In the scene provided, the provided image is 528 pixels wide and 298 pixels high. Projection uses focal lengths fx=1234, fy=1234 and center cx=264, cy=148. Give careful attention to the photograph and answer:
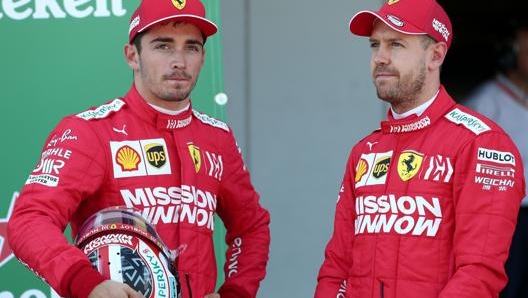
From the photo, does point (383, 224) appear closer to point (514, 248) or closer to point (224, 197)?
point (224, 197)

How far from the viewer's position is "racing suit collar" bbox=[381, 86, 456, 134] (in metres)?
3.77

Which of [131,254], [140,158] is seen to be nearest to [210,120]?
[140,158]

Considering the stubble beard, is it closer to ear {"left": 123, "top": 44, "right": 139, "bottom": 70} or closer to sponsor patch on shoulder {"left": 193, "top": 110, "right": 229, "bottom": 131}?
sponsor patch on shoulder {"left": 193, "top": 110, "right": 229, "bottom": 131}

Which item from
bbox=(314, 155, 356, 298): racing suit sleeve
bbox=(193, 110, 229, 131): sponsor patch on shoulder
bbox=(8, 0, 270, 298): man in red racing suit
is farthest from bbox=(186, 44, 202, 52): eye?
bbox=(314, 155, 356, 298): racing suit sleeve

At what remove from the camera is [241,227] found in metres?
4.20

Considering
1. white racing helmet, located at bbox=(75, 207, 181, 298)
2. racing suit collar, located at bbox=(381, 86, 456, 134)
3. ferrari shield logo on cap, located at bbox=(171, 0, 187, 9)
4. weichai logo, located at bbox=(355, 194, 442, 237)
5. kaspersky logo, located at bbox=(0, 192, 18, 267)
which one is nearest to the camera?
white racing helmet, located at bbox=(75, 207, 181, 298)

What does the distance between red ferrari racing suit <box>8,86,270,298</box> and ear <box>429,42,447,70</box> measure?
0.76m

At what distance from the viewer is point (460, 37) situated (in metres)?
10.7

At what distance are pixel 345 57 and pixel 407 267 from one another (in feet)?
7.26

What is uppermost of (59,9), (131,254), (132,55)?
(59,9)

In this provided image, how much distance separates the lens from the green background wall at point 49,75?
4.30 meters

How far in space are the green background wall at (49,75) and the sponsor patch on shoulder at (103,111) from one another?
1.50 feet

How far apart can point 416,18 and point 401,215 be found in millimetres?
613

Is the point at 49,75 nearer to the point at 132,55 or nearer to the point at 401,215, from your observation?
the point at 132,55
